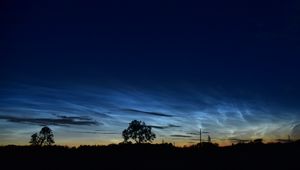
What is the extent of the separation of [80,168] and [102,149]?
1077 inches

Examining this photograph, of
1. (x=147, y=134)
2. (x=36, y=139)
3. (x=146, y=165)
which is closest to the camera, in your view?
(x=146, y=165)

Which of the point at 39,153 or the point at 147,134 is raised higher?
the point at 147,134

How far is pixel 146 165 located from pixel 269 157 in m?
16.5

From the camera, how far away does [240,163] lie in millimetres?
40375

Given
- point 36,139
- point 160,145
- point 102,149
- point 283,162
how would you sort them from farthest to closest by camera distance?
point 36,139 < point 160,145 < point 102,149 < point 283,162

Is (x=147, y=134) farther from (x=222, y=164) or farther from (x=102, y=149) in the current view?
(x=222, y=164)

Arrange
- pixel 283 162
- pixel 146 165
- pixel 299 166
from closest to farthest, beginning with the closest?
pixel 299 166 → pixel 283 162 → pixel 146 165

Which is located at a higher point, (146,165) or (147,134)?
(147,134)

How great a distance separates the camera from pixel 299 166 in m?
35.3

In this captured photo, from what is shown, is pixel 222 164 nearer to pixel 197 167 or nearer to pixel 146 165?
pixel 197 167

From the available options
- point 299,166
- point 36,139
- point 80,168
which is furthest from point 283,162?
point 36,139

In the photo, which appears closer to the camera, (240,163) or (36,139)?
(240,163)

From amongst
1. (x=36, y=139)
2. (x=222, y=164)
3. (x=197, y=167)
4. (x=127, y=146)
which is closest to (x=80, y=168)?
(x=197, y=167)

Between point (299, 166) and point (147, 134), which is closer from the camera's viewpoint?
point (299, 166)
